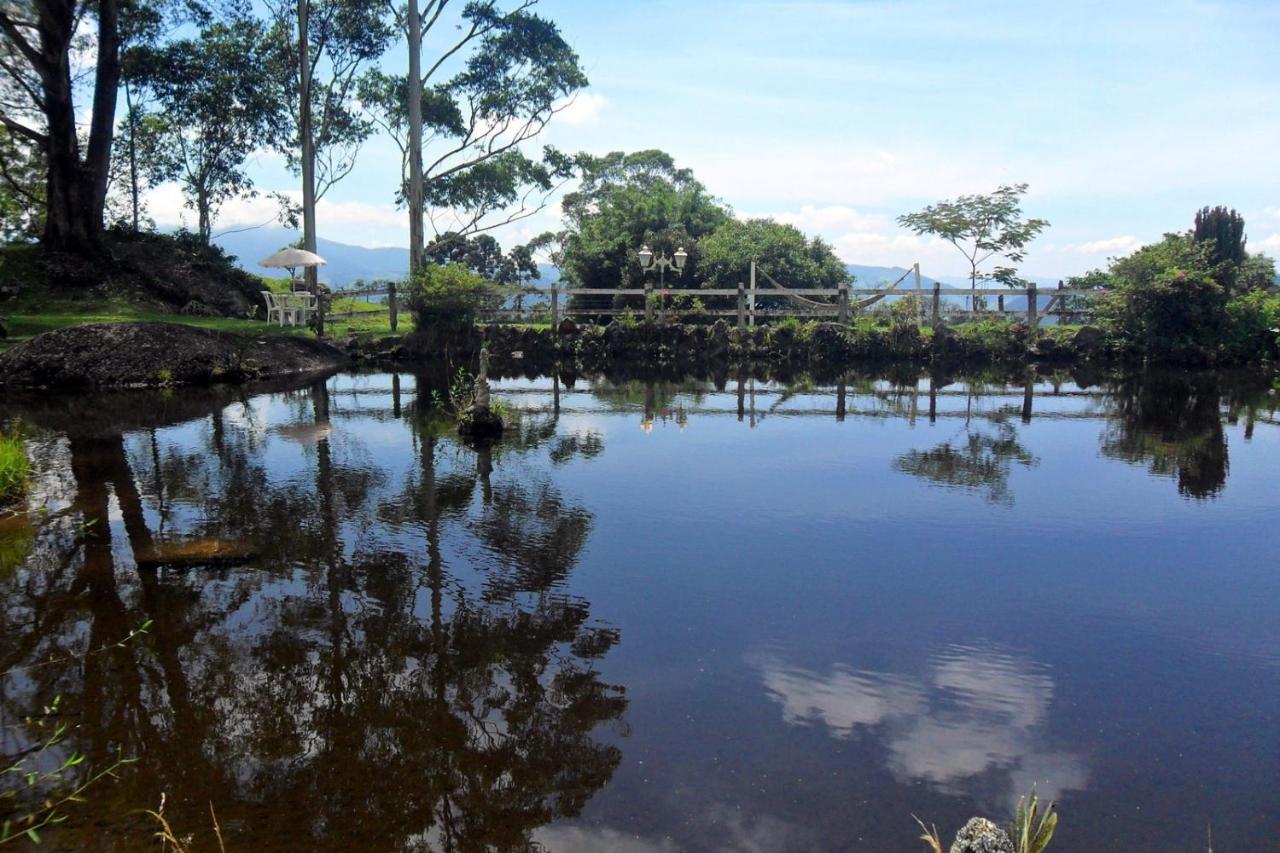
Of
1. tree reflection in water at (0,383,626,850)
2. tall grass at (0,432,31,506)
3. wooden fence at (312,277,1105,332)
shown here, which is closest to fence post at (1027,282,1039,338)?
wooden fence at (312,277,1105,332)

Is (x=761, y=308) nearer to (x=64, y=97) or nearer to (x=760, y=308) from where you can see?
(x=760, y=308)

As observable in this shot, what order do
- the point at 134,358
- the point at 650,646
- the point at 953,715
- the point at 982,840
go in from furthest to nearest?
the point at 134,358 < the point at 650,646 < the point at 953,715 < the point at 982,840

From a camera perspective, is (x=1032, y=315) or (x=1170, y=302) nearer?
(x=1170, y=302)

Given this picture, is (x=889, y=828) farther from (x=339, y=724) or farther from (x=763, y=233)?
(x=763, y=233)

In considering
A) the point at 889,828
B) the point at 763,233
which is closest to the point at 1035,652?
the point at 889,828

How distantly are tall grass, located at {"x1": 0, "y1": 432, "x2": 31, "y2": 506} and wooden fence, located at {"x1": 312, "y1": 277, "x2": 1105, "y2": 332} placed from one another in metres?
14.5

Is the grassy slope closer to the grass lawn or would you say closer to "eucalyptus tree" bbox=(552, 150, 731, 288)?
the grass lawn

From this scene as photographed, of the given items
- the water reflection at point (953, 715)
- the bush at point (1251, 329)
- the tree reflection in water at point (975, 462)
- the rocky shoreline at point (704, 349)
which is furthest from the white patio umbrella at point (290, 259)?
the bush at point (1251, 329)

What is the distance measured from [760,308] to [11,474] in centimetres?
2089

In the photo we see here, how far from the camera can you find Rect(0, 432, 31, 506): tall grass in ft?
25.5

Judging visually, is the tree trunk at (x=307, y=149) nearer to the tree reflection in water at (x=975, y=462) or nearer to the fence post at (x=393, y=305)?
the fence post at (x=393, y=305)

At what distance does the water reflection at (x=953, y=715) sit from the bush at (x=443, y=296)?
1918 centimetres

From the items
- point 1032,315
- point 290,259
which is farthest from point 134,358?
point 1032,315

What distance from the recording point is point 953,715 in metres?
4.23
